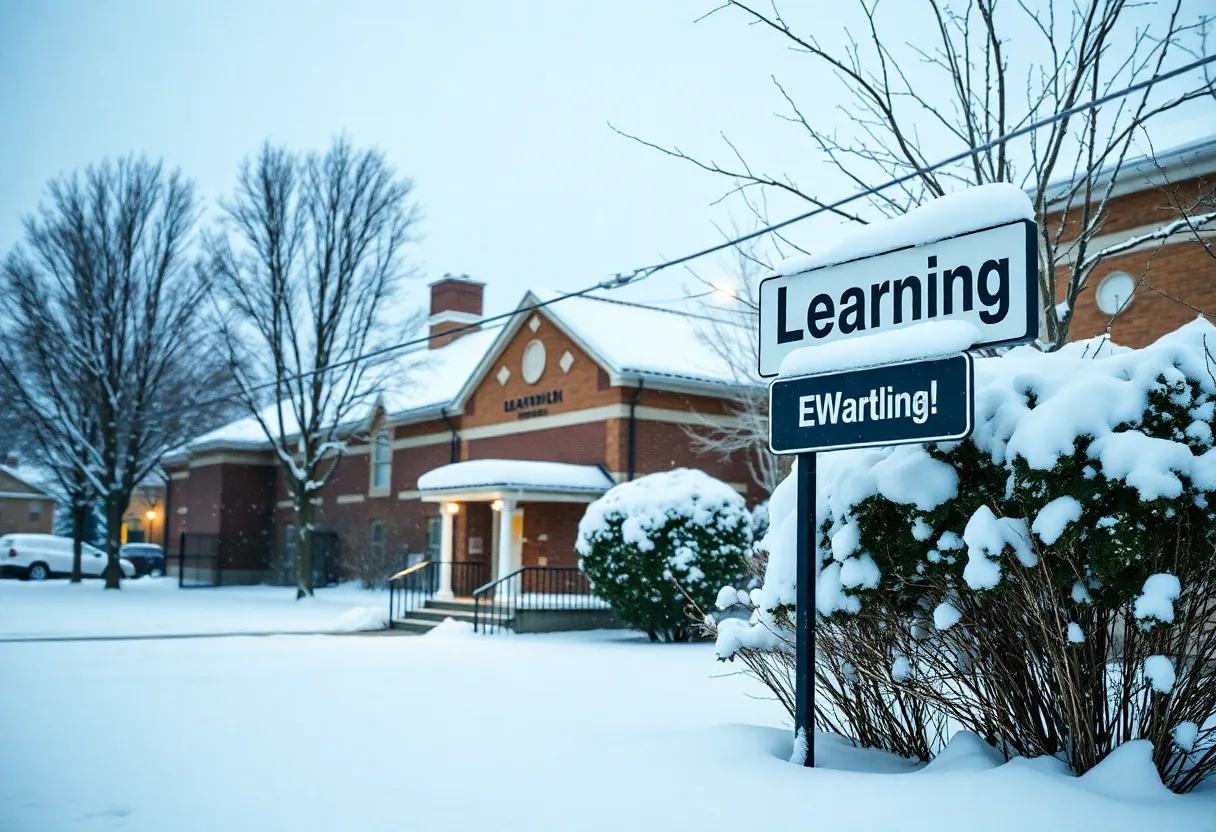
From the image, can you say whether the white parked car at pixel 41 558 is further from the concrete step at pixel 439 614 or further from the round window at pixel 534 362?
the concrete step at pixel 439 614

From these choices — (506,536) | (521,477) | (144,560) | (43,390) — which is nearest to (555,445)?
(521,477)

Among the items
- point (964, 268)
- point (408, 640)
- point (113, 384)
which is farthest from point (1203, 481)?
point (113, 384)

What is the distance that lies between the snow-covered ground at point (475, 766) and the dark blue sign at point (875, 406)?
61.7 inches

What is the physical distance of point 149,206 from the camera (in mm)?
30891

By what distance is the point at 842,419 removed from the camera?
5195 millimetres

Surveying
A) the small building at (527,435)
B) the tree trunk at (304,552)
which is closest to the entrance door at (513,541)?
the small building at (527,435)

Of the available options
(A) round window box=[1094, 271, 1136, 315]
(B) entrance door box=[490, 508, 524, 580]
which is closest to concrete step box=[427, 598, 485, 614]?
(B) entrance door box=[490, 508, 524, 580]

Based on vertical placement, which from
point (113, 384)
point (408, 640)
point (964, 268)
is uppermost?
point (113, 384)

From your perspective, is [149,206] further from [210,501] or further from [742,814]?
[742,814]

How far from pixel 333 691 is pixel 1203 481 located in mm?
8330

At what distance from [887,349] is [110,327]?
96.9 ft

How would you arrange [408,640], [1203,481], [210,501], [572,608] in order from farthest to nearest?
1. [210,501]
2. [572,608]
3. [408,640]
4. [1203,481]

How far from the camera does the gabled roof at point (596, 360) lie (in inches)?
883

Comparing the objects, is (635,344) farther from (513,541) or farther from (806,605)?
(806,605)
